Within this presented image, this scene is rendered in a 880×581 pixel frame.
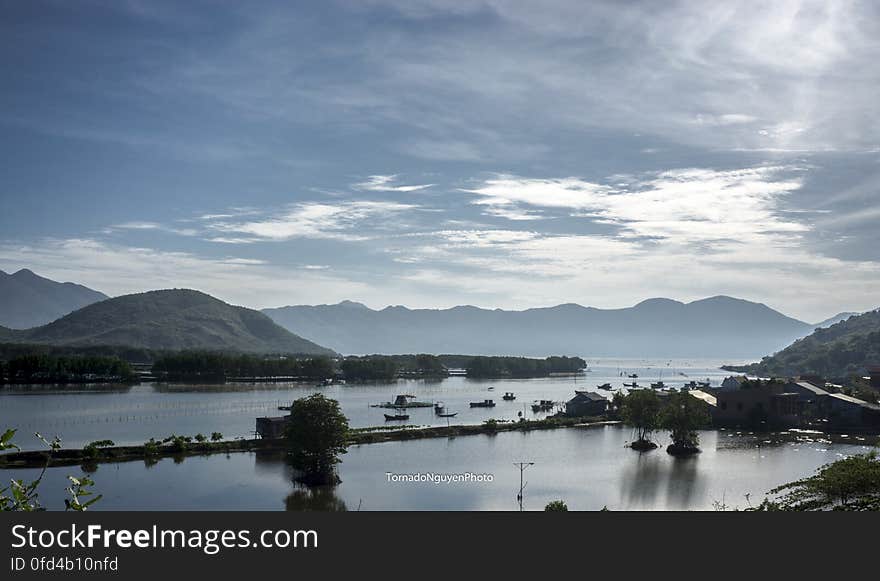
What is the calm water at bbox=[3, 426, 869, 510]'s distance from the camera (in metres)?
20.8

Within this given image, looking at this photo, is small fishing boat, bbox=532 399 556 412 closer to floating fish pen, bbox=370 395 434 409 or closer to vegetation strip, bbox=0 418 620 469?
floating fish pen, bbox=370 395 434 409

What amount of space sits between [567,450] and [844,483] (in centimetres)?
2219

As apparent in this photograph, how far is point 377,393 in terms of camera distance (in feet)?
218

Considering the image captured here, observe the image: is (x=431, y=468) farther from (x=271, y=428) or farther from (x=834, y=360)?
(x=834, y=360)

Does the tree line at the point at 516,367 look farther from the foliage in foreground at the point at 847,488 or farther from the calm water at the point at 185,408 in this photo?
the foliage in foreground at the point at 847,488

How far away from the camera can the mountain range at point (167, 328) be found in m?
148

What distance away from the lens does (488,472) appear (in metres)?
25.4

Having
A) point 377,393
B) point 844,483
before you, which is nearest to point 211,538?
point 844,483

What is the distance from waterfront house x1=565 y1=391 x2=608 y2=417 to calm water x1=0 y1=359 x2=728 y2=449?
2842 mm

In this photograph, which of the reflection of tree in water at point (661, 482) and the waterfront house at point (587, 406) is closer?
the reflection of tree in water at point (661, 482)

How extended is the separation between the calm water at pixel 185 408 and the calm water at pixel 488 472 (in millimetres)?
7698

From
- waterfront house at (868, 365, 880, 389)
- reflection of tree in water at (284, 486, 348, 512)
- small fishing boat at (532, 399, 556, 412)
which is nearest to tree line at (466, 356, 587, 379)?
small fishing boat at (532, 399, 556, 412)

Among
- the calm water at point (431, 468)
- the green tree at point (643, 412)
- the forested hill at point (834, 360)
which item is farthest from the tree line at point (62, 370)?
the forested hill at point (834, 360)

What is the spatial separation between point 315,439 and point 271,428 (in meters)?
8.41
